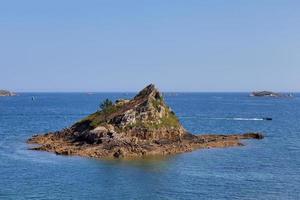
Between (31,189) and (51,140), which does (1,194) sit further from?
(51,140)

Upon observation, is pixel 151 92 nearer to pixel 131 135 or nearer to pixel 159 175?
pixel 131 135

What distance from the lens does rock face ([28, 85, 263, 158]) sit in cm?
11688

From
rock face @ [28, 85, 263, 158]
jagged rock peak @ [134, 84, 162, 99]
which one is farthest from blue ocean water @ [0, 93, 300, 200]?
jagged rock peak @ [134, 84, 162, 99]

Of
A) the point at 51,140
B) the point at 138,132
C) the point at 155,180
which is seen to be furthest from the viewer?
the point at 51,140

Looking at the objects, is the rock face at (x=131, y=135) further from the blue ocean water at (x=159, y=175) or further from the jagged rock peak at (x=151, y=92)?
the blue ocean water at (x=159, y=175)

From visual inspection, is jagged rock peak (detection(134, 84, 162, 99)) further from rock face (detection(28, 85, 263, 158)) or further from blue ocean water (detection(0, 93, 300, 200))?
blue ocean water (detection(0, 93, 300, 200))

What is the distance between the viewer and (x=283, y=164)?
340 feet

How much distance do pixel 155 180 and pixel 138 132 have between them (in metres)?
39.3

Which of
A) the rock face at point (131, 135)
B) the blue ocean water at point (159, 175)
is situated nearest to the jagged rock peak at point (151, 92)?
the rock face at point (131, 135)

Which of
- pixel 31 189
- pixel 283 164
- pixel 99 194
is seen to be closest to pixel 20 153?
pixel 31 189

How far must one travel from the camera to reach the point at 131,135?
124m

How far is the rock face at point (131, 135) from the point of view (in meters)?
117

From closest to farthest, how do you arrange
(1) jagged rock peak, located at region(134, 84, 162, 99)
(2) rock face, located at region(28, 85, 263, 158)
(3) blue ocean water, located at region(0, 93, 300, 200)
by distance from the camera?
1. (3) blue ocean water, located at region(0, 93, 300, 200)
2. (2) rock face, located at region(28, 85, 263, 158)
3. (1) jagged rock peak, located at region(134, 84, 162, 99)

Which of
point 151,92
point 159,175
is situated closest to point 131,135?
point 151,92
